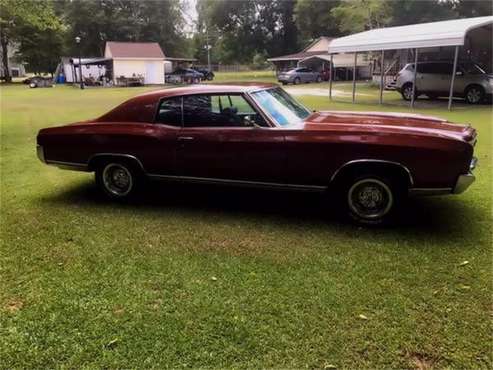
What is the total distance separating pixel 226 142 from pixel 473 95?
14.7 m

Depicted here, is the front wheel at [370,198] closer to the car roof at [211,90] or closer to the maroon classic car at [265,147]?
the maroon classic car at [265,147]

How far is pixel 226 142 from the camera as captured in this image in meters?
4.90

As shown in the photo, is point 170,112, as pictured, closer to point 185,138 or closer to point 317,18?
point 185,138

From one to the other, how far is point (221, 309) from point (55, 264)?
5.73 feet

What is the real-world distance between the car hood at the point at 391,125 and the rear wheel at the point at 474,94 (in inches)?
512

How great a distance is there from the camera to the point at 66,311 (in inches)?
127

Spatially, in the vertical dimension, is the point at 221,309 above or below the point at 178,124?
below

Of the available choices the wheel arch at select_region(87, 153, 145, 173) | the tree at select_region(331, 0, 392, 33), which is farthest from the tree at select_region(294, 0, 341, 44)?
the wheel arch at select_region(87, 153, 145, 173)

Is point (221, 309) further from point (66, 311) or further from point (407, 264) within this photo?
point (407, 264)

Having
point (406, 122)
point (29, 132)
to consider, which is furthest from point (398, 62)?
point (406, 122)

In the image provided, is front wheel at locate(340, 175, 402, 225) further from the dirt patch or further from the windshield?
the dirt patch

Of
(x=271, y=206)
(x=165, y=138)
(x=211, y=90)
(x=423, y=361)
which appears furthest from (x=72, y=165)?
(x=423, y=361)

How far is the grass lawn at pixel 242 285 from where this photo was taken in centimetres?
277

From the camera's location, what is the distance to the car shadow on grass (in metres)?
4.66
